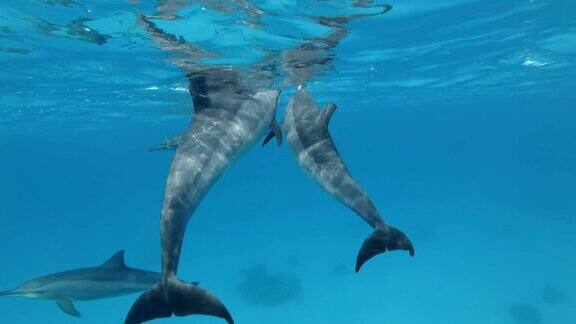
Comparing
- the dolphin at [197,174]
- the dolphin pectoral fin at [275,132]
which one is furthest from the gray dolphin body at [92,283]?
the dolphin at [197,174]

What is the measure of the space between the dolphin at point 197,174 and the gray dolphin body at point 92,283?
4.60 meters

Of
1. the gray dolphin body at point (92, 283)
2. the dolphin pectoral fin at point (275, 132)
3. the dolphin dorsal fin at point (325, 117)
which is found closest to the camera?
the dolphin dorsal fin at point (325, 117)

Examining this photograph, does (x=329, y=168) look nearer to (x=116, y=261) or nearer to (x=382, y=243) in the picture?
(x=382, y=243)

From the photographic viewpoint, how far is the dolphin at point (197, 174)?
16.8 feet

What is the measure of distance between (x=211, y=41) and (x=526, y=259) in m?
38.1

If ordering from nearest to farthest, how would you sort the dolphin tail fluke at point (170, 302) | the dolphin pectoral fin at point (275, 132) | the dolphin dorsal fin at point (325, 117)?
1. the dolphin tail fluke at point (170, 302)
2. the dolphin dorsal fin at point (325, 117)
3. the dolphin pectoral fin at point (275, 132)

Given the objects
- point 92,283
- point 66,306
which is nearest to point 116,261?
point 92,283

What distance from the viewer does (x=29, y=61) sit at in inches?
661

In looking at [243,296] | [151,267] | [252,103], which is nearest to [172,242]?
[252,103]

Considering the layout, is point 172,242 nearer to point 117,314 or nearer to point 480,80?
point 480,80

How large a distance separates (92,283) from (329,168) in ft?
23.8

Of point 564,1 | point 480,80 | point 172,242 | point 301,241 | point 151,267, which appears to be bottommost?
point 301,241

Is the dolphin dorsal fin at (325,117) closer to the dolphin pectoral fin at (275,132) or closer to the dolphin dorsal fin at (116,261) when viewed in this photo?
the dolphin pectoral fin at (275,132)

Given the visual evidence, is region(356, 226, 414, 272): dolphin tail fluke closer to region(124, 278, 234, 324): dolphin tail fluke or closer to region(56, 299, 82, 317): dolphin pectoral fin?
region(124, 278, 234, 324): dolphin tail fluke
